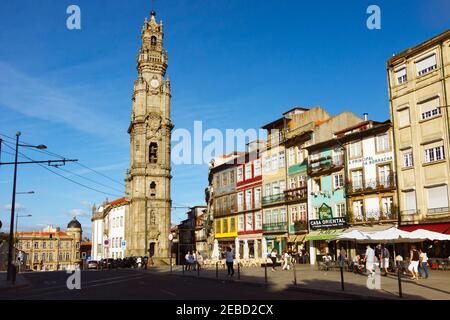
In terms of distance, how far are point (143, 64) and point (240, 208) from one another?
29269mm

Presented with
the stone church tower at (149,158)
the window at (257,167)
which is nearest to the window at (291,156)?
the window at (257,167)

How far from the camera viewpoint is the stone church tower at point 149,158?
220ft

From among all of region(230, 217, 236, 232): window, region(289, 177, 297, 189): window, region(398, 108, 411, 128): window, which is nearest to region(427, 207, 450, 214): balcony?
region(398, 108, 411, 128): window

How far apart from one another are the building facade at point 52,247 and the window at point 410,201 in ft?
318

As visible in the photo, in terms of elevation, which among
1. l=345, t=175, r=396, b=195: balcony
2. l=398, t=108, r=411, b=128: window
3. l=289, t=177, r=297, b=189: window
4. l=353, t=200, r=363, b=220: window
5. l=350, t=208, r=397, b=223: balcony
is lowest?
l=350, t=208, r=397, b=223: balcony

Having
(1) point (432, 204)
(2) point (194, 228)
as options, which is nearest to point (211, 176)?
(2) point (194, 228)

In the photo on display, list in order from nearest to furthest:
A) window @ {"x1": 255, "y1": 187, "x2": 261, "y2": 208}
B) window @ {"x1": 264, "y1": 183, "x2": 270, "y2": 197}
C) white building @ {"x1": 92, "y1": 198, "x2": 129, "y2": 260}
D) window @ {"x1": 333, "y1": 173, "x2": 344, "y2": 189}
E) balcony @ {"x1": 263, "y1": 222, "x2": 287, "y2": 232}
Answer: window @ {"x1": 333, "y1": 173, "x2": 344, "y2": 189} < balcony @ {"x1": 263, "y1": 222, "x2": 287, "y2": 232} < window @ {"x1": 264, "y1": 183, "x2": 270, "y2": 197} < window @ {"x1": 255, "y1": 187, "x2": 261, "y2": 208} < white building @ {"x1": 92, "y1": 198, "x2": 129, "y2": 260}

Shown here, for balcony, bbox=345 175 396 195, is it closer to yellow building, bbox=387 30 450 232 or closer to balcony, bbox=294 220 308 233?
yellow building, bbox=387 30 450 232

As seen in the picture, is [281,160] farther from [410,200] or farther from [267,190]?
[410,200]

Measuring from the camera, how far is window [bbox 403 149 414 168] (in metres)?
33.9

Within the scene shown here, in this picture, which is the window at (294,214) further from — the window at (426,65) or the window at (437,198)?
the window at (426,65)

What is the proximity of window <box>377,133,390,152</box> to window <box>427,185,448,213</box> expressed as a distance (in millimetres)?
4912

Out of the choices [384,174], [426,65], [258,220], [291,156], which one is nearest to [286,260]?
[384,174]
